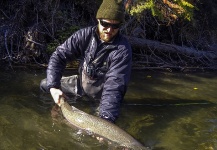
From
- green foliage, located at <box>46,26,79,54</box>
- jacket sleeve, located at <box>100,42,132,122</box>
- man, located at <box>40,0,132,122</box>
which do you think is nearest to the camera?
jacket sleeve, located at <box>100,42,132,122</box>

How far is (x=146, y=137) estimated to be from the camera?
5191mm

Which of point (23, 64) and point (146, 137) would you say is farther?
point (23, 64)

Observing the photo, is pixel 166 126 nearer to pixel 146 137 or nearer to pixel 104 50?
pixel 146 137

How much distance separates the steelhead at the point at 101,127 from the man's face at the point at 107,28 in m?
1.16

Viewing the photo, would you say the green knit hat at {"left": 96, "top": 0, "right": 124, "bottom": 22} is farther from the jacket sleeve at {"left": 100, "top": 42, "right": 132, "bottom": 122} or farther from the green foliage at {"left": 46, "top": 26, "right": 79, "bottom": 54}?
the green foliage at {"left": 46, "top": 26, "right": 79, "bottom": 54}

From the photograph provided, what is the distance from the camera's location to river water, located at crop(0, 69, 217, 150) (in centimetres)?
488

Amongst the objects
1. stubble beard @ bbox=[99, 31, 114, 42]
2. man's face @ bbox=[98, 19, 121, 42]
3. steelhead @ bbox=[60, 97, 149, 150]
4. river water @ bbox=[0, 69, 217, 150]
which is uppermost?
man's face @ bbox=[98, 19, 121, 42]

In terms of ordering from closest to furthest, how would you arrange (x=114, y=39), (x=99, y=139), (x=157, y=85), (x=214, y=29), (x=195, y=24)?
(x=99, y=139)
(x=114, y=39)
(x=157, y=85)
(x=195, y=24)
(x=214, y=29)

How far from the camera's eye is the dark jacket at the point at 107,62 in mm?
4977

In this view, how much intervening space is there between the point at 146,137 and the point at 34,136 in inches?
60.4

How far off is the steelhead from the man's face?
1159 millimetres

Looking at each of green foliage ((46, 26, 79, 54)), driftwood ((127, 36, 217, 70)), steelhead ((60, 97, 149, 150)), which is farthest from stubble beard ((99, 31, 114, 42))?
driftwood ((127, 36, 217, 70))

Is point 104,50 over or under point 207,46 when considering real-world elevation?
over

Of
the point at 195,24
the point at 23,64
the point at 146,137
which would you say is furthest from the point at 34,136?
the point at 195,24
